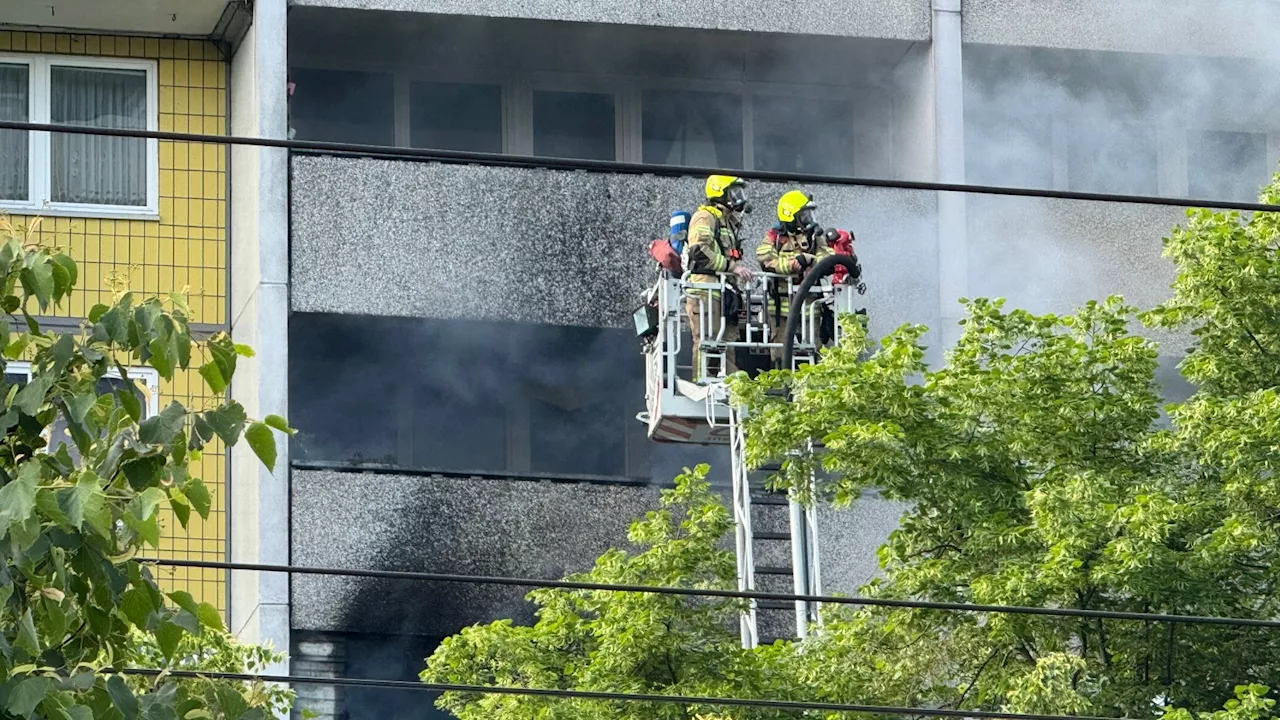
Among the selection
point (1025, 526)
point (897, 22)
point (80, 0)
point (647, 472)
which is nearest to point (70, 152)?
point (80, 0)

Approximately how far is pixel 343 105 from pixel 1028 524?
10243 millimetres

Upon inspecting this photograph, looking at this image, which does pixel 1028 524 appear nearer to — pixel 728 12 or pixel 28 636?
pixel 728 12

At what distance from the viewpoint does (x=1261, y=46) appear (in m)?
25.9

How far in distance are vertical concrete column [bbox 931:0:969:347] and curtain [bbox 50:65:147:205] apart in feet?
24.5

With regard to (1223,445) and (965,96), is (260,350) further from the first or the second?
(1223,445)

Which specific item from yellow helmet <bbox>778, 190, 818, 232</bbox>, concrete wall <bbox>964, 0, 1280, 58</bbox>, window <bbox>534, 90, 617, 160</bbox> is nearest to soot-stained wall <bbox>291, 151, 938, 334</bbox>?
window <bbox>534, 90, 617, 160</bbox>

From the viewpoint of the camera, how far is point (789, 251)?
65.5 ft

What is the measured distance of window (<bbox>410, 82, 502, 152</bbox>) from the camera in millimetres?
25188

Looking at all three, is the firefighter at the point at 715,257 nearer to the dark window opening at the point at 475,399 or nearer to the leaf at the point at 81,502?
the dark window opening at the point at 475,399

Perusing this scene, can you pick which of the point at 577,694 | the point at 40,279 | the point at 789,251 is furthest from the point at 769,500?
the point at 40,279

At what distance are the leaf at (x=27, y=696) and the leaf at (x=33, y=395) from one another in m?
0.87

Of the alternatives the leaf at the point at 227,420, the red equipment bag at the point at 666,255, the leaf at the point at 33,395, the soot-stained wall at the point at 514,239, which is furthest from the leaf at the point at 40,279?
the soot-stained wall at the point at 514,239

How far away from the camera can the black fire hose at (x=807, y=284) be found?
19.1m

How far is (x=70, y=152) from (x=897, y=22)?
7.89m
